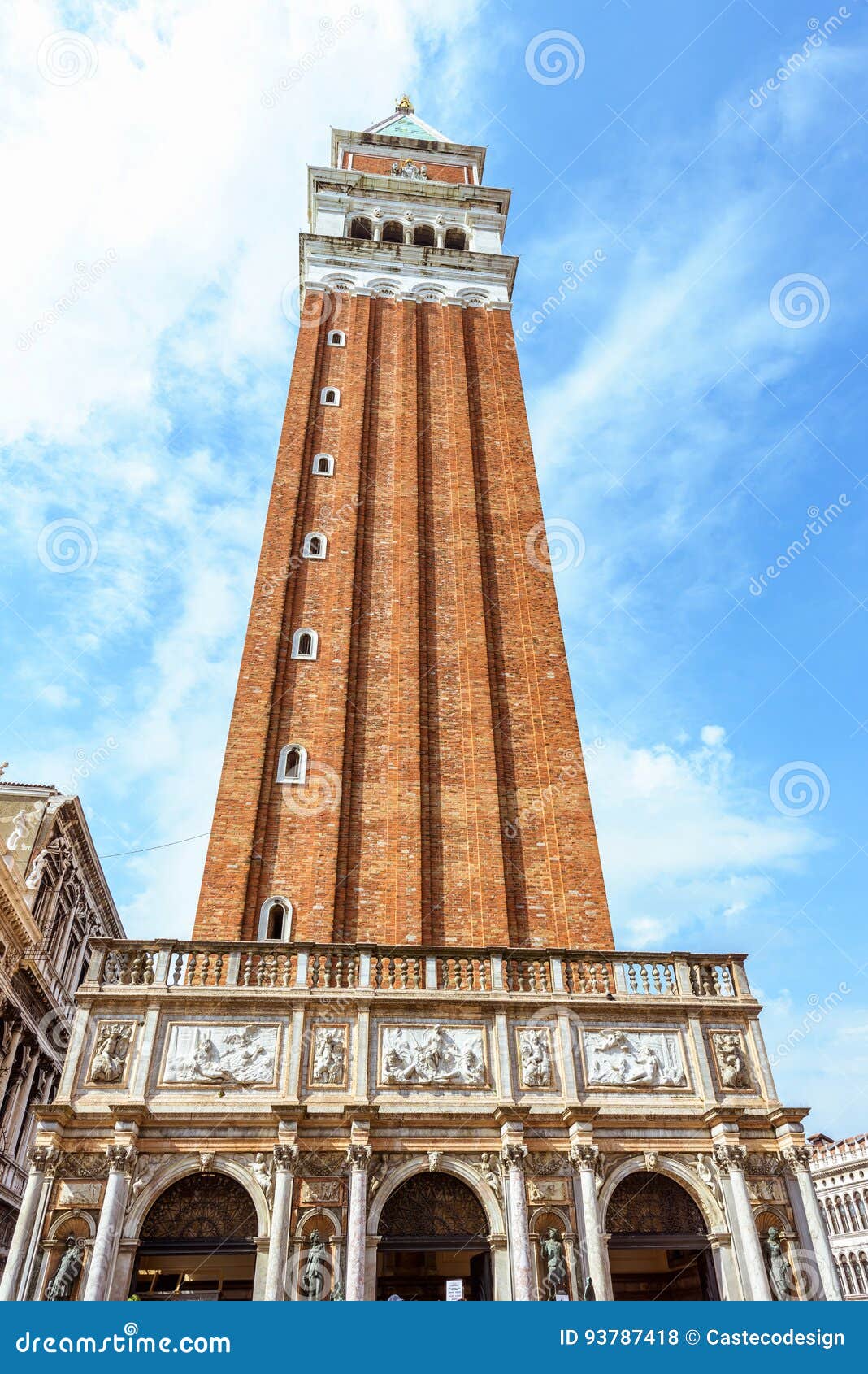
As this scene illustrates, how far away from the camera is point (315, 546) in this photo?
31094mm

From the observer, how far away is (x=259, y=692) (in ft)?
87.0

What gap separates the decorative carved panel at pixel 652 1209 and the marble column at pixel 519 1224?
1.56 meters

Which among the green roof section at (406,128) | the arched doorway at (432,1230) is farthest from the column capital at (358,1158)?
the green roof section at (406,128)

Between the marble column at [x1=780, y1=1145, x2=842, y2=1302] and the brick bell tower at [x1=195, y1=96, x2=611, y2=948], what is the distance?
7.03 metres

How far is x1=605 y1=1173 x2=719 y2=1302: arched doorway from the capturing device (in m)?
15.9

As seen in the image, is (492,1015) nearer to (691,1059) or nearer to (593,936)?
(691,1059)

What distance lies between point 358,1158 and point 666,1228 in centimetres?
547

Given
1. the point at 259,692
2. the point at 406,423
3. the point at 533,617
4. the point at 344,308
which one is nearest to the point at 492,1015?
the point at 259,692

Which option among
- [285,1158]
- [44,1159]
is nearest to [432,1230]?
[285,1158]

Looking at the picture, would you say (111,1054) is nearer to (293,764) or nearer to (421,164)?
(293,764)

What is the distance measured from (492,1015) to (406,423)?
24.1 meters

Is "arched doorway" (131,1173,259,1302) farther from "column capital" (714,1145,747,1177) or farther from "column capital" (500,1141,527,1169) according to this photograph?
"column capital" (714,1145,747,1177)
